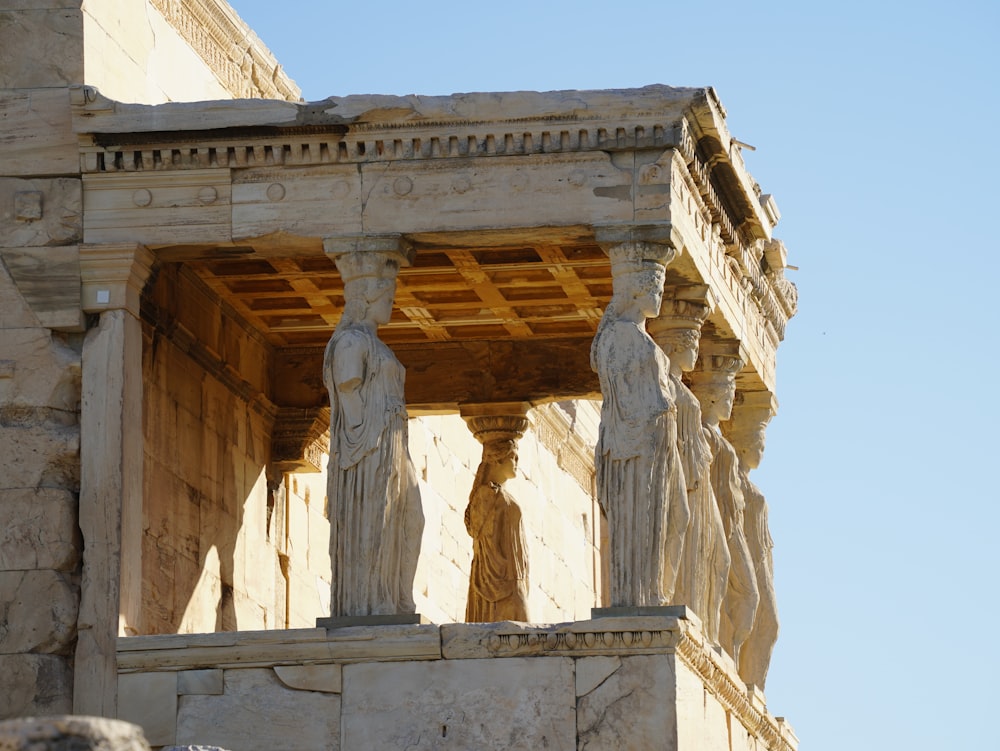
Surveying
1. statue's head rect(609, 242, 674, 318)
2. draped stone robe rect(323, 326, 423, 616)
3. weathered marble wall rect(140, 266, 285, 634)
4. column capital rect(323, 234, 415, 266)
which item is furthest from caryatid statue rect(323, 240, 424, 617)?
weathered marble wall rect(140, 266, 285, 634)

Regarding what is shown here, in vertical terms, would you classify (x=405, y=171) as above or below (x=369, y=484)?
above

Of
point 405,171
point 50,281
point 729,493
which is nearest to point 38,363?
point 50,281

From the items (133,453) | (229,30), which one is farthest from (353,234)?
(229,30)

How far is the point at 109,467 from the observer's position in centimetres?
1302

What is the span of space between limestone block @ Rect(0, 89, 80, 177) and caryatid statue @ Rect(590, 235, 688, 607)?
284 cm

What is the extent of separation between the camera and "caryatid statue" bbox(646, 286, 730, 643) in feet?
44.9

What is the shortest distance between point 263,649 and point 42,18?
3.55m

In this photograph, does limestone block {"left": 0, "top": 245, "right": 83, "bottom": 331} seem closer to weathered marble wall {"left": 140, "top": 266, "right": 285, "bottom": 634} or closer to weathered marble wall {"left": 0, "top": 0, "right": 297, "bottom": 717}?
weathered marble wall {"left": 0, "top": 0, "right": 297, "bottom": 717}

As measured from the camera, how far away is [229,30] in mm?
16188

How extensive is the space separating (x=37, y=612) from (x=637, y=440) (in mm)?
3120

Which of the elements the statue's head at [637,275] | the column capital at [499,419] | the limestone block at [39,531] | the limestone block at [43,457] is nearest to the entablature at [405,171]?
the statue's head at [637,275]

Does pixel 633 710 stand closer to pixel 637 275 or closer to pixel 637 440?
pixel 637 440

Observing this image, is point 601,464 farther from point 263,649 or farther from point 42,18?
point 42,18

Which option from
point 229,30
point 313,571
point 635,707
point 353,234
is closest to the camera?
point 635,707
